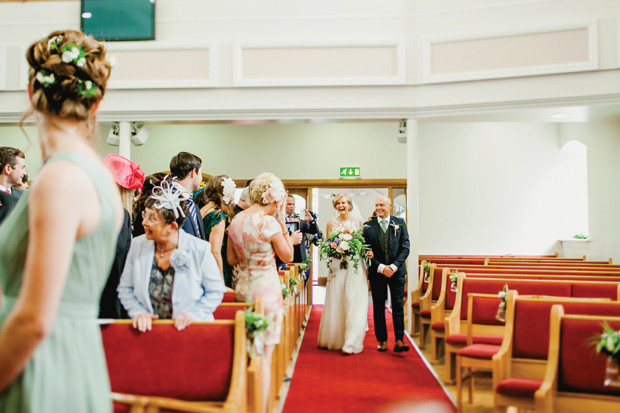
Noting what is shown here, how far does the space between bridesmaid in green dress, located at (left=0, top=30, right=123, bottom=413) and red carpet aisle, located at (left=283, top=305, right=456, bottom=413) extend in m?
3.30

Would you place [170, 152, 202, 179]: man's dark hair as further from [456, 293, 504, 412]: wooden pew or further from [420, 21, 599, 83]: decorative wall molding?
[420, 21, 599, 83]: decorative wall molding

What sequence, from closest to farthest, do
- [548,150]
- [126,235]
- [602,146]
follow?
1. [126,235]
2. [602,146]
3. [548,150]

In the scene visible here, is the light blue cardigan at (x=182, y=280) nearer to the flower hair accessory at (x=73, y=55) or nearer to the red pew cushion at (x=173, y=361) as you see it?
the red pew cushion at (x=173, y=361)

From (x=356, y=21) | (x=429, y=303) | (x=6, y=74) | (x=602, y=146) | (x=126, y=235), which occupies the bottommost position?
(x=429, y=303)

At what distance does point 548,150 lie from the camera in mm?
11344

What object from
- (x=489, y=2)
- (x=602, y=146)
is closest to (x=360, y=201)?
(x=602, y=146)

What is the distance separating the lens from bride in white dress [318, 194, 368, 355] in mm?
6477

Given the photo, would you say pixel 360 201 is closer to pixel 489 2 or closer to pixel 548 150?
pixel 548 150

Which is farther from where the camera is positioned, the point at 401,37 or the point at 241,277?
the point at 401,37

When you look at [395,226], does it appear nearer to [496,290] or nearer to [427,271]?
[427,271]

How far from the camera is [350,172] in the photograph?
11.8 metres

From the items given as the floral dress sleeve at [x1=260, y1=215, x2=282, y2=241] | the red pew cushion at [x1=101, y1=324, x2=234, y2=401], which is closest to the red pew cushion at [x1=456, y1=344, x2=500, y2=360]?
the floral dress sleeve at [x1=260, y1=215, x2=282, y2=241]

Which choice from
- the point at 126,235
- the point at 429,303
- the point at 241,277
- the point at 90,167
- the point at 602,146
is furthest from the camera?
the point at 602,146

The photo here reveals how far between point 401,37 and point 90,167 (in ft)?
23.0
